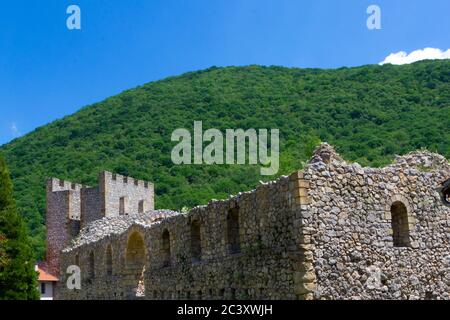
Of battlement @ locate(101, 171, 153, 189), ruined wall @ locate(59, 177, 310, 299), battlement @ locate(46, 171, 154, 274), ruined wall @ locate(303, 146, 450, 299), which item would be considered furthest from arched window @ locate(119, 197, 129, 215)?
ruined wall @ locate(303, 146, 450, 299)

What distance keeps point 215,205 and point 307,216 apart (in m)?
4.29

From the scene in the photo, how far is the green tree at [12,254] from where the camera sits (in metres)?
24.2


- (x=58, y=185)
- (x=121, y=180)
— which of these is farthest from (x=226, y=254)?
(x=58, y=185)

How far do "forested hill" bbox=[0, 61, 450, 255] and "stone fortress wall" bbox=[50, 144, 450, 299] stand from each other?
23.3 m

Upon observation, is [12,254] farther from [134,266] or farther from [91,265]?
[91,265]

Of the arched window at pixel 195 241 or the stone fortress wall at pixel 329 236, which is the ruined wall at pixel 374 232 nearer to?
the stone fortress wall at pixel 329 236

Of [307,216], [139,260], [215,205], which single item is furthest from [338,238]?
[139,260]

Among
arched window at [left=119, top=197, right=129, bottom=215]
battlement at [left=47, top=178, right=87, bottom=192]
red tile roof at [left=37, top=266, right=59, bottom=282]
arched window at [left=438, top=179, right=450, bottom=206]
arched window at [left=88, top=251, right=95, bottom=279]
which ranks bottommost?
red tile roof at [left=37, top=266, right=59, bottom=282]

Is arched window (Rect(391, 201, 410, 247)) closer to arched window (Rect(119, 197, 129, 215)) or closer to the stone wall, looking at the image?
the stone wall

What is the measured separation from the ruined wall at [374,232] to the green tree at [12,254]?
526 inches

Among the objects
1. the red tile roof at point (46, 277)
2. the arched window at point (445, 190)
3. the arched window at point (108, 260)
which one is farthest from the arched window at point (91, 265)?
the arched window at point (445, 190)

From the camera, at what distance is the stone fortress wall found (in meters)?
14.7

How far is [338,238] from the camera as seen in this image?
14.9m
